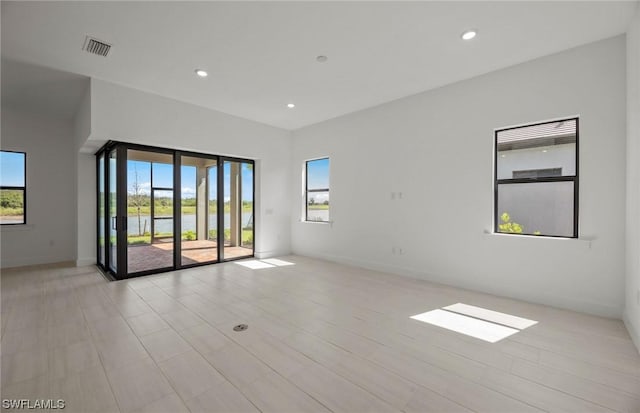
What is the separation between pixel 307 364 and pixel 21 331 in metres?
2.91

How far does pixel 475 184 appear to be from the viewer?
4.12 meters

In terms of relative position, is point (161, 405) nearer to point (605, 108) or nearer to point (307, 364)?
point (307, 364)

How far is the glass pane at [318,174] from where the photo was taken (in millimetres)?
6488

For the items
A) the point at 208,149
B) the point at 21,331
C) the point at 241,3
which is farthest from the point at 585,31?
the point at 21,331

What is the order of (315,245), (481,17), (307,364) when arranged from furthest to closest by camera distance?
1. (315,245)
2. (481,17)
3. (307,364)

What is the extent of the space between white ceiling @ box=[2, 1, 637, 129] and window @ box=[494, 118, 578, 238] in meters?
0.99

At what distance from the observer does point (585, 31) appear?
3.02 m

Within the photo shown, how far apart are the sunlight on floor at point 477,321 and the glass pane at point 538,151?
6.30 feet

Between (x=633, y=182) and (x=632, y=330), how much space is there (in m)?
1.43

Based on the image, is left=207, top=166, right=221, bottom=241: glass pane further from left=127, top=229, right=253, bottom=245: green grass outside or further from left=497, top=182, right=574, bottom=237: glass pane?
left=497, top=182, right=574, bottom=237: glass pane

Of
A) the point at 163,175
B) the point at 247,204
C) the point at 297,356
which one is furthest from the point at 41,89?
the point at 297,356

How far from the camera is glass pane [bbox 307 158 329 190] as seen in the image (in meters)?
6.49

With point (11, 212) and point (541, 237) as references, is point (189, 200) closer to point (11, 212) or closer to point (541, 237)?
point (11, 212)

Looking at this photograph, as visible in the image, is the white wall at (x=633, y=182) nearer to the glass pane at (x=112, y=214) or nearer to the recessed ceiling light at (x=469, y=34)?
the recessed ceiling light at (x=469, y=34)
